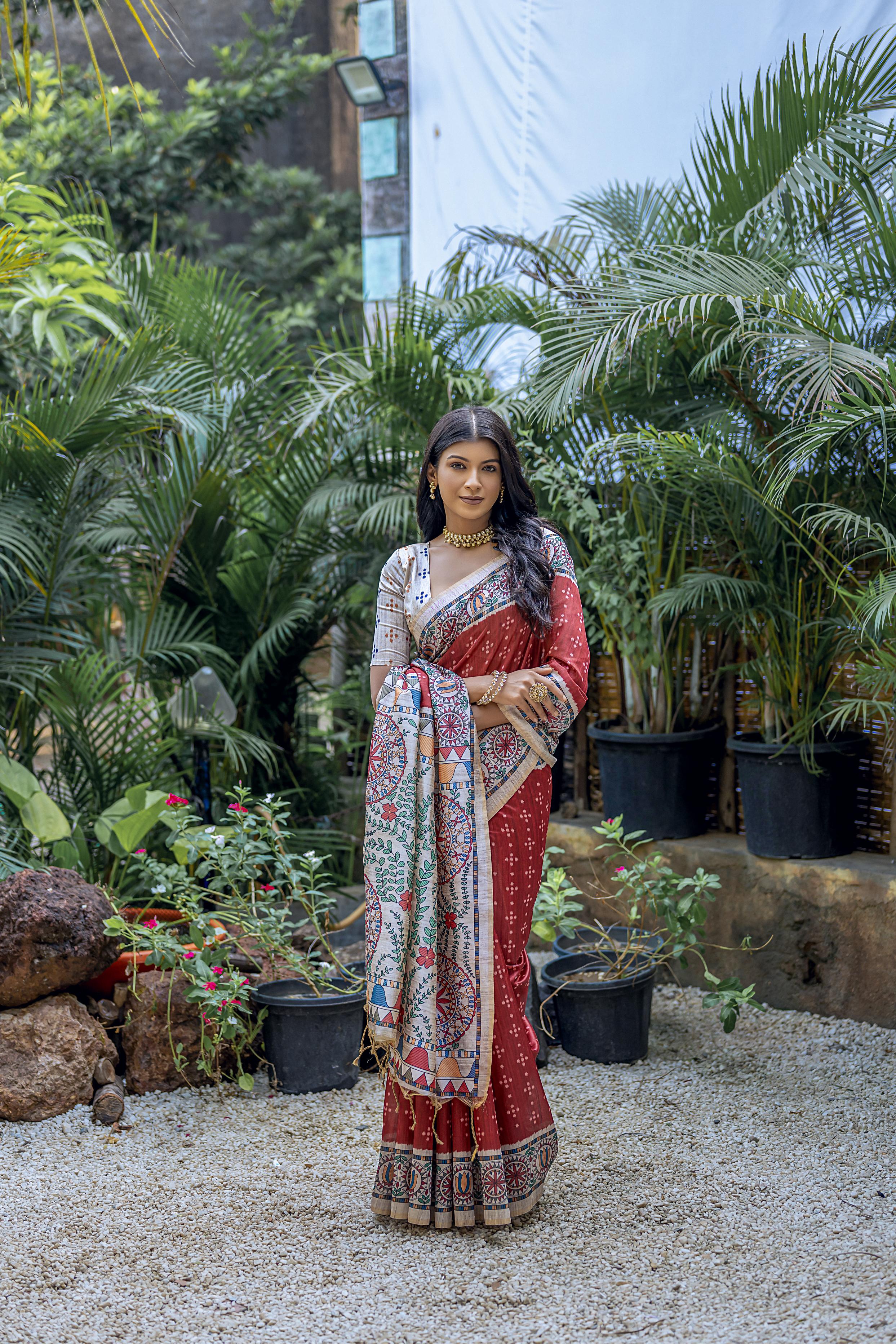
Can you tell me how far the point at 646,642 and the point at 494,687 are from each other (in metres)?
1.72

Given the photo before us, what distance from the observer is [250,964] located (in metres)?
3.89

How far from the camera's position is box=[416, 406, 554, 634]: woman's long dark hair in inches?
111

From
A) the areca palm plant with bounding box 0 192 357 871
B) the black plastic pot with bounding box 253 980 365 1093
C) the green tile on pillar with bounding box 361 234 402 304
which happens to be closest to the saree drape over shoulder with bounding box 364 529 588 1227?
the black plastic pot with bounding box 253 980 365 1093

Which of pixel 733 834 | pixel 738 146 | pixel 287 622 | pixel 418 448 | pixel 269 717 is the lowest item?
pixel 733 834

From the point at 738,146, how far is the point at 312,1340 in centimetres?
374

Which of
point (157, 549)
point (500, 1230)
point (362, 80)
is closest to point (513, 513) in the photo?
point (500, 1230)

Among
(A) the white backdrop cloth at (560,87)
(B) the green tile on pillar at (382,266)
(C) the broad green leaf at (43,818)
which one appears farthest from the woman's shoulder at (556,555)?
(B) the green tile on pillar at (382,266)

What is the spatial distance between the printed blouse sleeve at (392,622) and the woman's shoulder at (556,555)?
35cm

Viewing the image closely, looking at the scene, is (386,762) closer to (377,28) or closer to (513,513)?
(513,513)

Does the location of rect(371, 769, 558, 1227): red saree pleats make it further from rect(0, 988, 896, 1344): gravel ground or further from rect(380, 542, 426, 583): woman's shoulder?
rect(380, 542, 426, 583): woman's shoulder

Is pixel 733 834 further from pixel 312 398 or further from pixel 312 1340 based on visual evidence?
pixel 312 1340

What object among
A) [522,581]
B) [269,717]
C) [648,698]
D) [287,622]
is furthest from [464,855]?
[269,717]

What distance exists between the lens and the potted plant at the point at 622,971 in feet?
12.7

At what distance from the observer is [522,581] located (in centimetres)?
283
